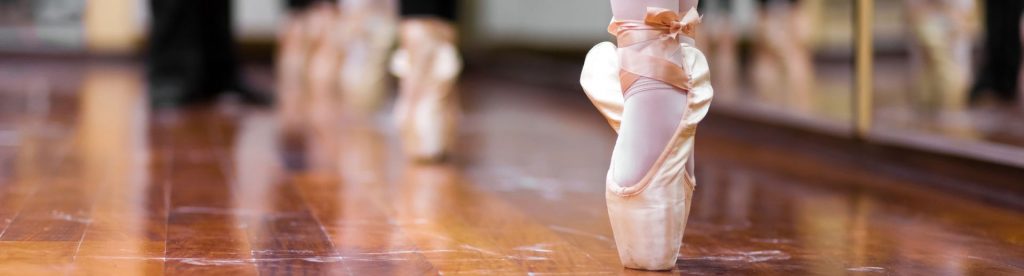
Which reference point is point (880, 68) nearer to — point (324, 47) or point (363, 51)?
point (363, 51)

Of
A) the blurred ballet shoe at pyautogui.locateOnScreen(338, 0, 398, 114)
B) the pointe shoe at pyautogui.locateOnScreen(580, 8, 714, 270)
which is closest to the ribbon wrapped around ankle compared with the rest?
the pointe shoe at pyautogui.locateOnScreen(580, 8, 714, 270)

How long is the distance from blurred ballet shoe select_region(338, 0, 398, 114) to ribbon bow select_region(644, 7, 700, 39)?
2597 millimetres

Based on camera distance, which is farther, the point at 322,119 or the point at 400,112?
the point at 322,119

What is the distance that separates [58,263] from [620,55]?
52 centimetres

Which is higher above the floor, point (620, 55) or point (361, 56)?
point (620, 55)

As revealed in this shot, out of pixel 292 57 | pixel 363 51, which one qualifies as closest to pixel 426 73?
pixel 363 51

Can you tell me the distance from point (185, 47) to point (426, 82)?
1.49 m

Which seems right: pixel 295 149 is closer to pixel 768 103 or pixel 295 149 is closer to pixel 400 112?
pixel 400 112

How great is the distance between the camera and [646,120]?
117 centimetres

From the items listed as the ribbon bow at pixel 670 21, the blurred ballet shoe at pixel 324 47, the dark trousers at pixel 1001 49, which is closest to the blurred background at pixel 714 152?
the dark trousers at pixel 1001 49

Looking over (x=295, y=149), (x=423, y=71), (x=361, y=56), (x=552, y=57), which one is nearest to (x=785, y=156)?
(x=423, y=71)

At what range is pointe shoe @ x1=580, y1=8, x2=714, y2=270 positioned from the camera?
1.16 metres

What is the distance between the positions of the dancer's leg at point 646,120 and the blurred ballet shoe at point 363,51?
102 inches

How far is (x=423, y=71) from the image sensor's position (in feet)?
7.14
